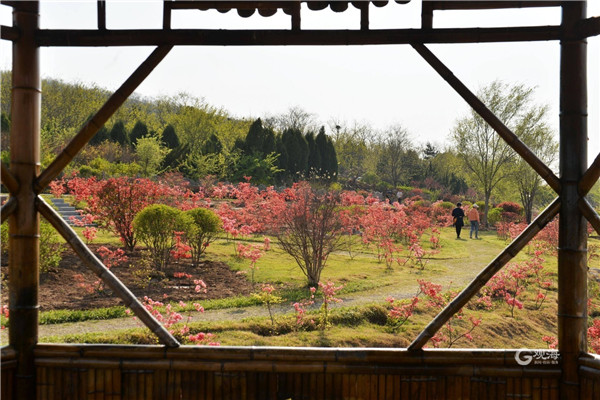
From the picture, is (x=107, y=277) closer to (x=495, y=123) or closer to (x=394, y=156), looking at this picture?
(x=495, y=123)

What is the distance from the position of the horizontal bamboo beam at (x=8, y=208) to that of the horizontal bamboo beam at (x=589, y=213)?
240cm

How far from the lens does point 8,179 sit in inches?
87.3

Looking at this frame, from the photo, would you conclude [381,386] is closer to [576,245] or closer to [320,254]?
[576,245]

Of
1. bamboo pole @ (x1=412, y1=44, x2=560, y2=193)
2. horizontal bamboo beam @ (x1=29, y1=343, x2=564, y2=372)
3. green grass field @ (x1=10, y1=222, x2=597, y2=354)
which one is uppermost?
bamboo pole @ (x1=412, y1=44, x2=560, y2=193)

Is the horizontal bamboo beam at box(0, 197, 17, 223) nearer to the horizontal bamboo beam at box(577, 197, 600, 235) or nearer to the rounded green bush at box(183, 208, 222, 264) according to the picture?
the horizontal bamboo beam at box(577, 197, 600, 235)

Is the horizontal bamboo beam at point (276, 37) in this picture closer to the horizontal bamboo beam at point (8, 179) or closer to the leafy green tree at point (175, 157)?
the horizontal bamboo beam at point (8, 179)

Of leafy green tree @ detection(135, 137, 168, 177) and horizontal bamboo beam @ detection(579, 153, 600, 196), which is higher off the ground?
leafy green tree @ detection(135, 137, 168, 177)

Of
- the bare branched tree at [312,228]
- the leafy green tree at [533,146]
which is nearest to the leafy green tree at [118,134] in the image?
the bare branched tree at [312,228]

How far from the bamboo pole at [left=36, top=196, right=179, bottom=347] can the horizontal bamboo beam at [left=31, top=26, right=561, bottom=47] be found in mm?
749

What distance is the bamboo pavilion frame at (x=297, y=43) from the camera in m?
2.18

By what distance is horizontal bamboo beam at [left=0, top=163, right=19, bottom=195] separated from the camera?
2.19 metres

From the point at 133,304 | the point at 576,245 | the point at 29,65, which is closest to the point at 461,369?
the point at 576,245

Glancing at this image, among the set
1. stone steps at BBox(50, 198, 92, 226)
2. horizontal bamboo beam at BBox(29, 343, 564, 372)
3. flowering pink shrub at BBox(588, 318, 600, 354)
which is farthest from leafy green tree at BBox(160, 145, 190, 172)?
horizontal bamboo beam at BBox(29, 343, 564, 372)

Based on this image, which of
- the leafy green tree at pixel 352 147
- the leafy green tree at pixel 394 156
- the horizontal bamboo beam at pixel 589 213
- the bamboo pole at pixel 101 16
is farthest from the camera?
the leafy green tree at pixel 352 147
